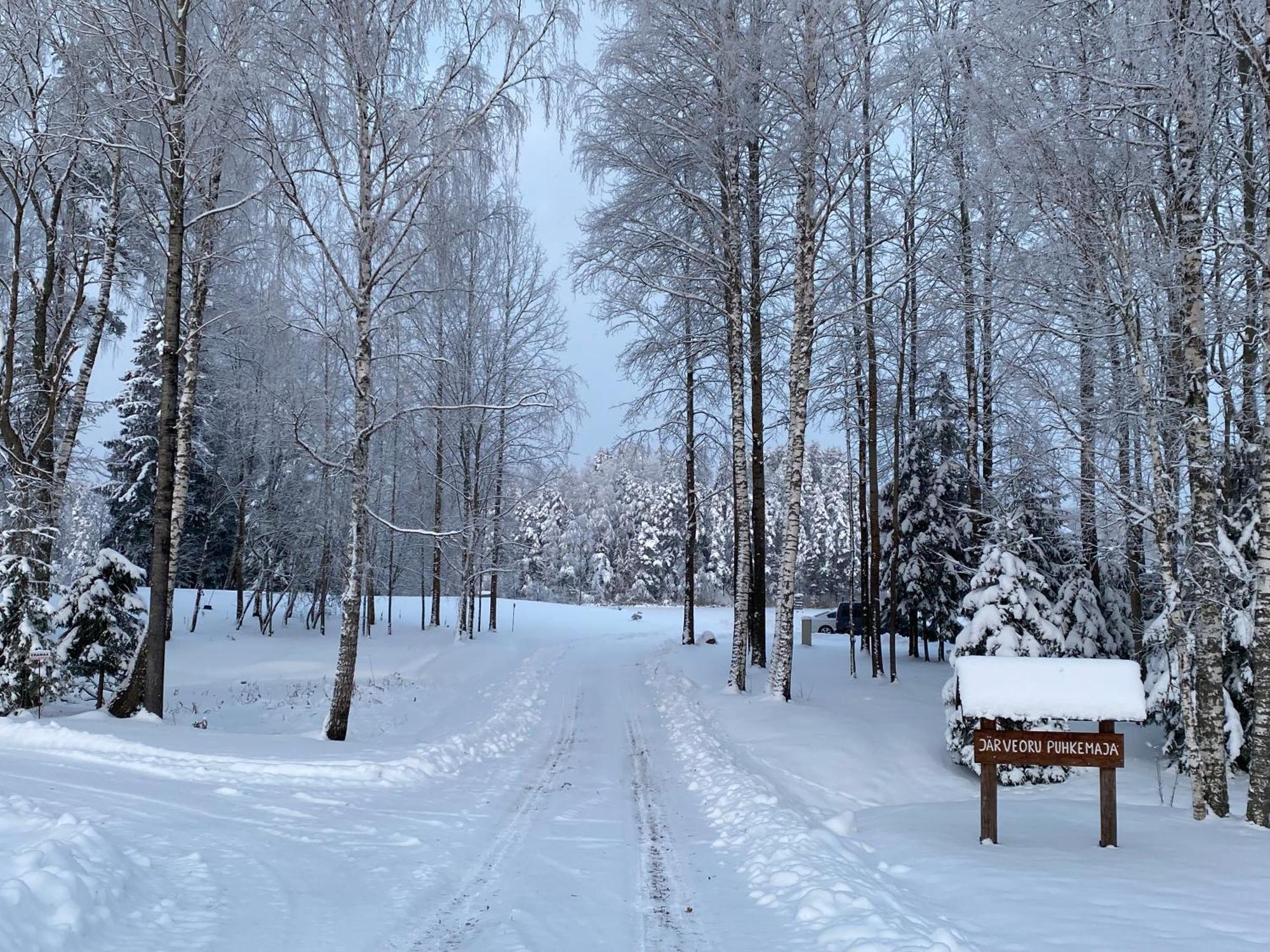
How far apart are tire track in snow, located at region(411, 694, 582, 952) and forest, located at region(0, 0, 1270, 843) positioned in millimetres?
3490

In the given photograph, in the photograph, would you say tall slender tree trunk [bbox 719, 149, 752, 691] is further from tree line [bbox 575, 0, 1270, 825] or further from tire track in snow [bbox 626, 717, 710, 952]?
tire track in snow [bbox 626, 717, 710, 952]

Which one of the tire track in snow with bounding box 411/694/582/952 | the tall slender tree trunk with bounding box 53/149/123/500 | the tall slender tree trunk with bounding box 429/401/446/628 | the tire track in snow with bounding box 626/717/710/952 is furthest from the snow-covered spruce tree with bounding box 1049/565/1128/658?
the tall slender tree trunk with bounding box 53/149/123/500

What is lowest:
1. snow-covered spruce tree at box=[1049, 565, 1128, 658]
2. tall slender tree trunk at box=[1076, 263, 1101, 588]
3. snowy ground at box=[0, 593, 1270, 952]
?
snowy ground at box=[0, 593, 1270, 952]

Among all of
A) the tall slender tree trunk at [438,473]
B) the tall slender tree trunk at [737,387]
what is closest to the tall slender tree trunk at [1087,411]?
the tall slender tree trunk at [737,387]

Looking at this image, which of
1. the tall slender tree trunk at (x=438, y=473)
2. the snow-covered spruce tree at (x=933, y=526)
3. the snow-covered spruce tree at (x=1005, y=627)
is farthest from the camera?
the snow-covered spruce tree at (x=933, y=526)

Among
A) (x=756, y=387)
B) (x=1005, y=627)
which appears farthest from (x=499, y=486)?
(x=1005, y=627)

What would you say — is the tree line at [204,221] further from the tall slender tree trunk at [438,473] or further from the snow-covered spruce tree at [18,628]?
the tall slender tree trunk at [438,473]

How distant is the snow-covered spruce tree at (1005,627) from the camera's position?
11664 millimetres

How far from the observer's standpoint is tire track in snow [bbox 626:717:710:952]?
4535 mm

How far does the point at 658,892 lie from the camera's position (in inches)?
213

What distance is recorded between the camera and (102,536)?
33.2m

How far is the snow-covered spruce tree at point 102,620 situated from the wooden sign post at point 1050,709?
41.1 ft

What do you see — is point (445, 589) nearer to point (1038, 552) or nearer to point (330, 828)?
point (1038, 552)

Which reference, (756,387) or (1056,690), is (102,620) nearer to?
(756,387)
